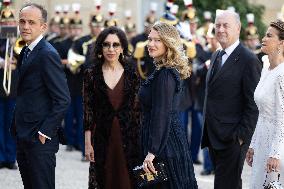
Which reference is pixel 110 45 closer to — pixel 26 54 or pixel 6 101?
pixel 26 54

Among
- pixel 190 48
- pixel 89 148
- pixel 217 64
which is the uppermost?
pixel 217 64

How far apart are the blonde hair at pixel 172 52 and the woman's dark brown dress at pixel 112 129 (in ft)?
2.77

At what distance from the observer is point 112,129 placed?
25.7 ft

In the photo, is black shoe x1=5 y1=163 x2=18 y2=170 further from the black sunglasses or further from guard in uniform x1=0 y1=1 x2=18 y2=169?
the black sunglasses

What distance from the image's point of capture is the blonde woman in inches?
271

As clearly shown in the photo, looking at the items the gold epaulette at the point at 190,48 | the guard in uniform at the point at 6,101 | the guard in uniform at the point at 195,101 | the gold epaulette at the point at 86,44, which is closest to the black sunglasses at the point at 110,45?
the guard in uniform at the point at 6,101

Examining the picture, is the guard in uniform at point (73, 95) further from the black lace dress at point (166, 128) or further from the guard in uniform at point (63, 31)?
the black lace dress at point (166, 128)

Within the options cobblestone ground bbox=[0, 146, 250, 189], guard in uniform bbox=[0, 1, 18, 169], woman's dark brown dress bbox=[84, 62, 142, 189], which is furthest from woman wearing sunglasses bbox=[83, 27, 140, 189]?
guard in uniform bbox=[0, 1, 18, 169]

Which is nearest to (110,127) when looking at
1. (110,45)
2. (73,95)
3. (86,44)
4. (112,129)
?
(112,129)

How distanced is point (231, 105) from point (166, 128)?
148 cm

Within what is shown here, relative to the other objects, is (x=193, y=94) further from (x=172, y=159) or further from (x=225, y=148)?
(x=172, y=159)

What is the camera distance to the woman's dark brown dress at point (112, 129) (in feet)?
25.7

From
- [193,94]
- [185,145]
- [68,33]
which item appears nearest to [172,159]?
[185,145]

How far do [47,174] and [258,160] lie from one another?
1.58 meters
